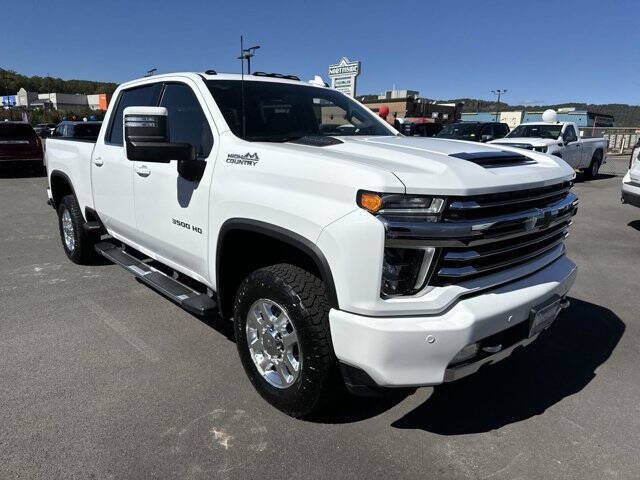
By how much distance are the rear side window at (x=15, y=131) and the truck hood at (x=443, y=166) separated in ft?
50.1

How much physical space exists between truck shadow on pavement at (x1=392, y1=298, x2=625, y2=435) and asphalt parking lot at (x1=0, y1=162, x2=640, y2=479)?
0.01 meters

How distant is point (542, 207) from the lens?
2.68 metres

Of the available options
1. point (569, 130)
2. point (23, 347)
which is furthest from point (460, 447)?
point (569, 130)

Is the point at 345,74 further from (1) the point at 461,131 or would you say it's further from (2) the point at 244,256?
(2) the point at 244,256

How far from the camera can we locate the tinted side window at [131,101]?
394 centimetres

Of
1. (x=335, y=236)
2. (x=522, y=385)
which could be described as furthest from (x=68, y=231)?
(x=522, y=385)

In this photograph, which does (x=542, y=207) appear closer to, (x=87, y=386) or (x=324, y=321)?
(x=324, y=321)

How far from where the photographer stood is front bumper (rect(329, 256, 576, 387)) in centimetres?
214

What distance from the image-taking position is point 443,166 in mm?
2279

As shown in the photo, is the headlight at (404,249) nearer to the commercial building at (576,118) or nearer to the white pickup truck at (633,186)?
the white pickup truck at (633,186)

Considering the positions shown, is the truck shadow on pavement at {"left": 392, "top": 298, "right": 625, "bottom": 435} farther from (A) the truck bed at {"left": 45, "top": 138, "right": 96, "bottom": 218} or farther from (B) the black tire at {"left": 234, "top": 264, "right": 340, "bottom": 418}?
(A) the truck bed at {"left": 45, "top": 138, "right": 96, "bottom": 218}

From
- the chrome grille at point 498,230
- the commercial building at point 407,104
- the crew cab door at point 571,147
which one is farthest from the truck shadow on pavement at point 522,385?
the commercial building at point 407,104

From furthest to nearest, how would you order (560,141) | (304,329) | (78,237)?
(560,141) < (78,237) < (304,329)

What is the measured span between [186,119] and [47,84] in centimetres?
13866
